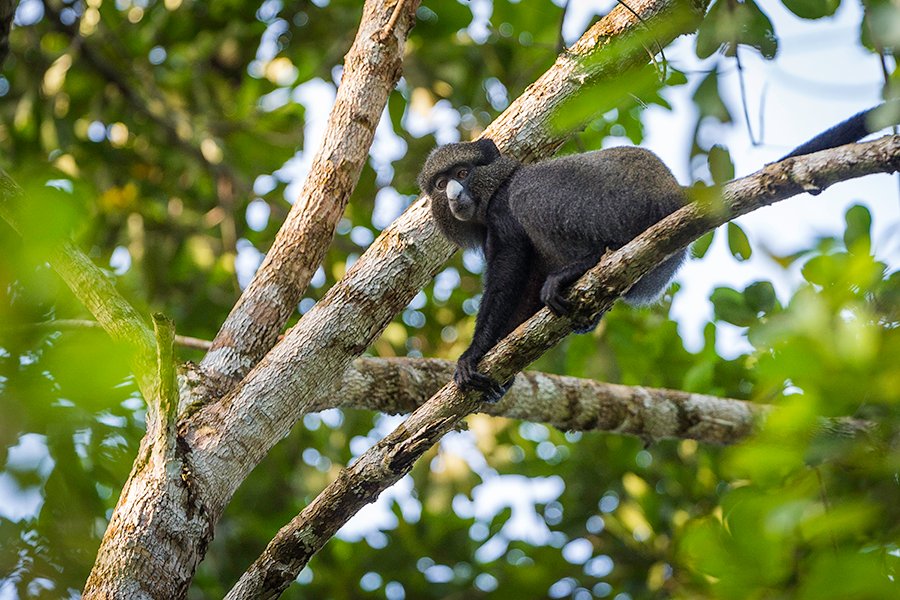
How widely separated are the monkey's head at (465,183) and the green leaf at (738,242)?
1.58 m

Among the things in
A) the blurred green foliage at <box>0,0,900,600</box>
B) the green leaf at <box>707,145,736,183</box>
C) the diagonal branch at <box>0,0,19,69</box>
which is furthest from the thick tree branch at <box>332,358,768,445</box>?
the green leaf at <box>707,145,736,183</box>

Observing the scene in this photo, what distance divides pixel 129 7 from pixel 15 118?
166 centimetres

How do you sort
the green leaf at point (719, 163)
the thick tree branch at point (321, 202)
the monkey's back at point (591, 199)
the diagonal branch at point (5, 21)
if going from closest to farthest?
the green leaf at point (719, 163) → the diagonal branch at point (5, 21) → the thick tree branch at point (321, 202) → the monkey's back at point (591, 199)

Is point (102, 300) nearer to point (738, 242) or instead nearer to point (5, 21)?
point (5, 21)

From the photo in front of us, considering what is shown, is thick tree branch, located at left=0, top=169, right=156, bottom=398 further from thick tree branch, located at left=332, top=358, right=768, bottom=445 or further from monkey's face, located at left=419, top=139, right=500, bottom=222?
monkey's face, located at left=419, top=139, right=500, bottom=222

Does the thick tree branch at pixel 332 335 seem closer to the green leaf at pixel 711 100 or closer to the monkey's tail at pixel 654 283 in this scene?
Result: the monkey's tail at pixel 654 283

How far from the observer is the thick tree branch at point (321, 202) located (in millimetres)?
4320

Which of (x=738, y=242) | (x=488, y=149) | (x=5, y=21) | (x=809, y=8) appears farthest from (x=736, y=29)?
(x=488, y=149)

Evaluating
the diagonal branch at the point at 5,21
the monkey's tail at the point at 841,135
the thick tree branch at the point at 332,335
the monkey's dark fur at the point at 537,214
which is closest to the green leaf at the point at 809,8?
the thick tree branch at the point at 332,335

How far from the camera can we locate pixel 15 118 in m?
7.87

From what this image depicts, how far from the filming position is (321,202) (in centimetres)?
458

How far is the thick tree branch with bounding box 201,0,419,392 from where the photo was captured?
14.2 ft

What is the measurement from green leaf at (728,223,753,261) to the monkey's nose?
1.79m

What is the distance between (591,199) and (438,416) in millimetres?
1519
